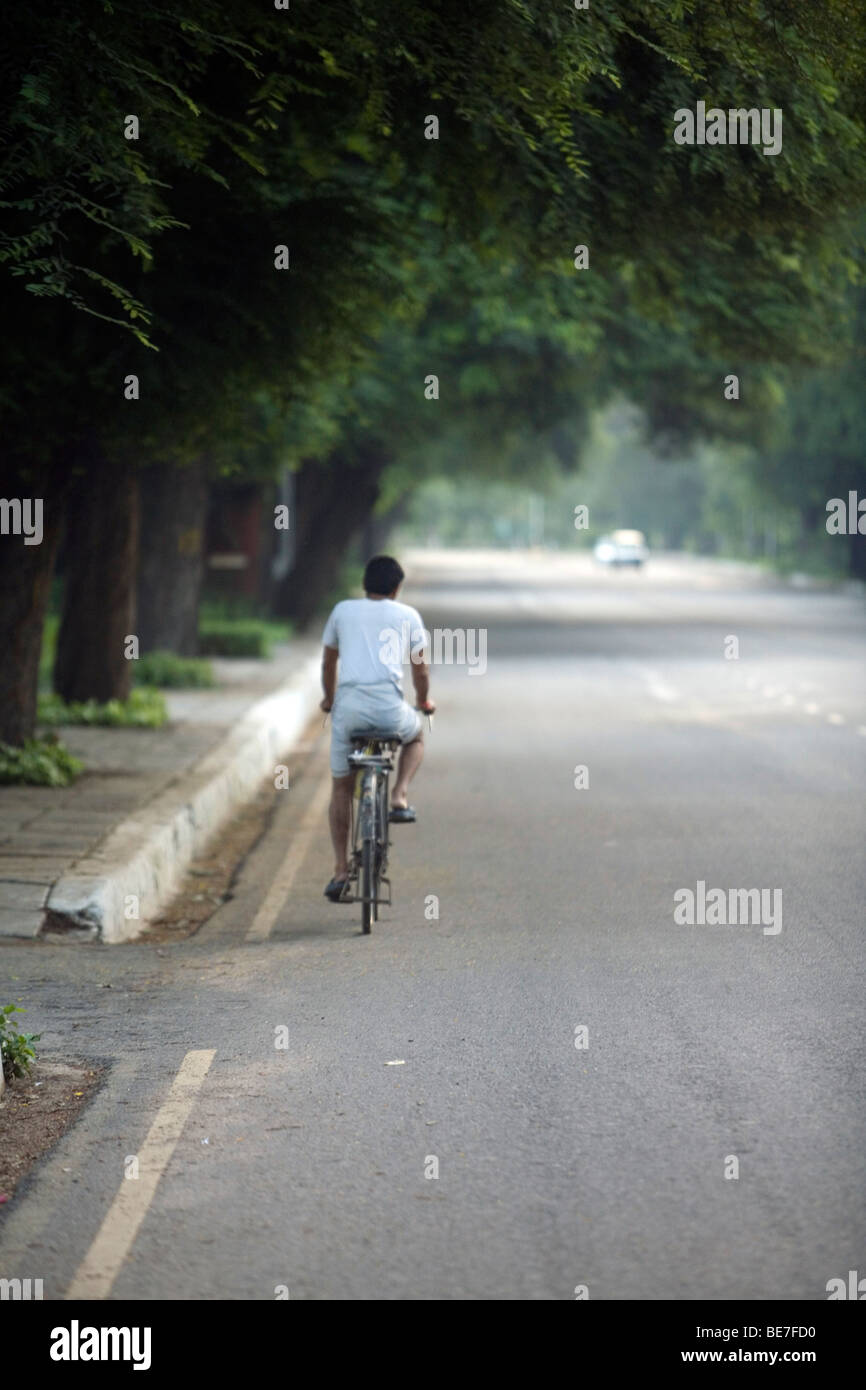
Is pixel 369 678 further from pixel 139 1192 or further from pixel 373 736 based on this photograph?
pixel 139 1192

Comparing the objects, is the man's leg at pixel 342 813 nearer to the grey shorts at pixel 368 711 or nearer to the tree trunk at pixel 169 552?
the grey shorts at pixel 368 711

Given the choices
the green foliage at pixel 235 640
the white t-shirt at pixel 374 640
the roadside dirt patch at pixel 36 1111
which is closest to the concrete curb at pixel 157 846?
the white t-shirt at pixel 374 640

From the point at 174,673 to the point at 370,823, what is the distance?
1318cm

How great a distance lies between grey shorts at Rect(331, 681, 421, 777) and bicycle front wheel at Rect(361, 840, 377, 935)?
556 millimetres

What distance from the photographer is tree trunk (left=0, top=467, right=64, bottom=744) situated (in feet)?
45.3

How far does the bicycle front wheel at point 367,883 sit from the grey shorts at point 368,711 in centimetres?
56

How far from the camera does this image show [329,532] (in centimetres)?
3631

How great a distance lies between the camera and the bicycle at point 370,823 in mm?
9188

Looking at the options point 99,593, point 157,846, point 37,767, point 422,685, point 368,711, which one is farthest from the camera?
point 99,593

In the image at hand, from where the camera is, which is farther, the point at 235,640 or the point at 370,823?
the point at 235,640

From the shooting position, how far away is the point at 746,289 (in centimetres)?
1808

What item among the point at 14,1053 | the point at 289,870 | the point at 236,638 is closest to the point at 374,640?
the point at 289,870
